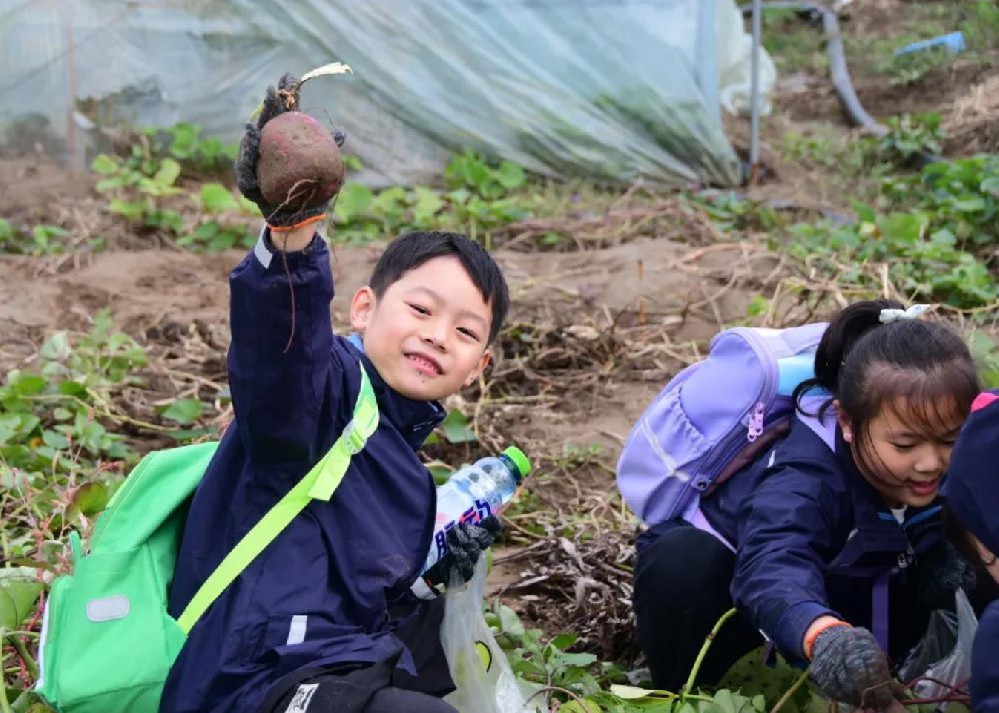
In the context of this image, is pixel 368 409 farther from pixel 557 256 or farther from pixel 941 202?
pixel 941 202

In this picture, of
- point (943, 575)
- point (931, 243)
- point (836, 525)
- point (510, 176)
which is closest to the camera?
point (836, 525)

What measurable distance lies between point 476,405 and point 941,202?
273 cm

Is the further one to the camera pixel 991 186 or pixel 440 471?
pixel 991 186

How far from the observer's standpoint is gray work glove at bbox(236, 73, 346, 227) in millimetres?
1871

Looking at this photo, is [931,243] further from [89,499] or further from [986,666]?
[986,666]

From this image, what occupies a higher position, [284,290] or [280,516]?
[284,290]

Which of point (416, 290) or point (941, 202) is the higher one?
point (416, 290)

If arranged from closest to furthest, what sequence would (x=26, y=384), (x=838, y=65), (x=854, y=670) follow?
1. (x=854, y=670)
2. (x=26, y=384)
3. (x=838, y=65)

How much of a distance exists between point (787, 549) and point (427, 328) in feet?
2.39

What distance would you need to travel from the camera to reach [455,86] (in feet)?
25.5

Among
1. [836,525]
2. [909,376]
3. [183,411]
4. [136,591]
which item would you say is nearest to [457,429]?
[183,411]

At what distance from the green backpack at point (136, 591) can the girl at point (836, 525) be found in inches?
29.1

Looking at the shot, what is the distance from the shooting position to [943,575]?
262cm

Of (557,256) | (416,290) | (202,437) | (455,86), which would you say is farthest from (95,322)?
(455,86)
